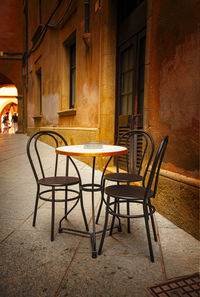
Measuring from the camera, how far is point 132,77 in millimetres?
4430

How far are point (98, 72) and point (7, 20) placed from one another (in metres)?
13.8

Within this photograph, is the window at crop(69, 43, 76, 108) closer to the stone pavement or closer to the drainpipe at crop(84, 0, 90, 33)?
the drainpipe at crop(84, 0, 90, 33)

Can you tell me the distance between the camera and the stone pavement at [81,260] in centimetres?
159

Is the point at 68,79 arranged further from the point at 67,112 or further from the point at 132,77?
the point at 132,77

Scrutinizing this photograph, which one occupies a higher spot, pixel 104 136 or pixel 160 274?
pixel 104 136

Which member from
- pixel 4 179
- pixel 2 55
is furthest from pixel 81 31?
pixel 2 55

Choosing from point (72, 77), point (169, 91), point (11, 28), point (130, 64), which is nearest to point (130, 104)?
point (130, 64)

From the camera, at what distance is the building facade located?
239 cm

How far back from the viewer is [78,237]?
2.28 meters

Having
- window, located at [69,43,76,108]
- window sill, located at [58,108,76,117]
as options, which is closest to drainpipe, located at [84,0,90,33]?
window, located at [69,43,76,108]

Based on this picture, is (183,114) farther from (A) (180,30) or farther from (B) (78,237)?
(B) (78,237)

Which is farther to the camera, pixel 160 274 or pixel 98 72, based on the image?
pixel 98 72

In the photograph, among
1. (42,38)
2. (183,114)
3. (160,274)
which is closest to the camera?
(160,274)

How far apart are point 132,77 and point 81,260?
342 cm
